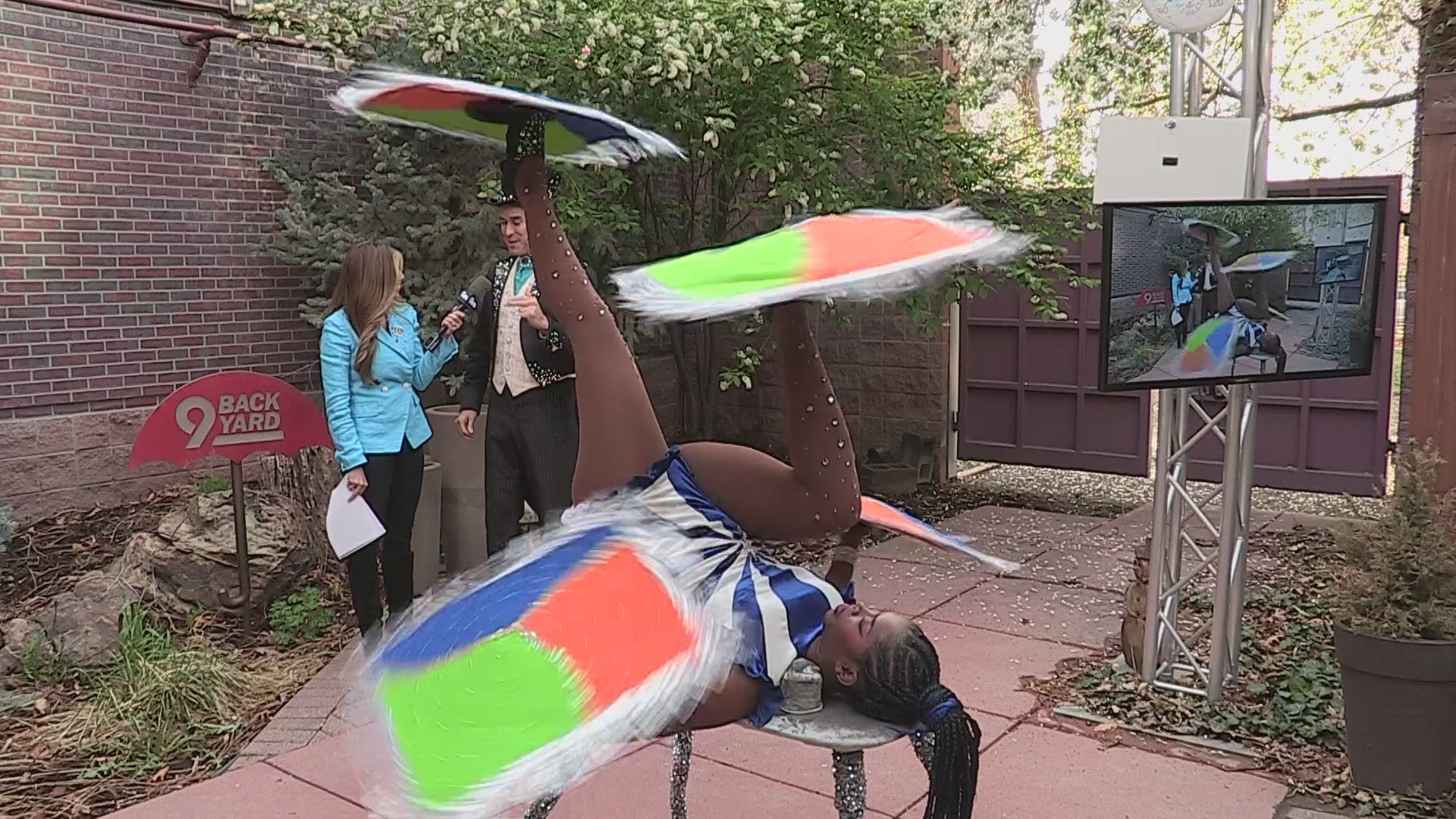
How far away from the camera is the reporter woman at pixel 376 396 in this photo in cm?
438

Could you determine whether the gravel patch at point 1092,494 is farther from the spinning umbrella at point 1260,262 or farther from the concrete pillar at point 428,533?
the concrete pillar at point 428,533

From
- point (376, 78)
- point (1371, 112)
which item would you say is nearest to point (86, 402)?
point (376, 78)

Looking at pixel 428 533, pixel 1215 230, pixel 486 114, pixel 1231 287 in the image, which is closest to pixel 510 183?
pixel 486 114

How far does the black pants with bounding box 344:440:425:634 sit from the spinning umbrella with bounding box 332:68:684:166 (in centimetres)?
265

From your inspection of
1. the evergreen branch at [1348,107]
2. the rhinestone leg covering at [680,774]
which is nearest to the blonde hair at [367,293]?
the rhinestone leg covering at [680,774]

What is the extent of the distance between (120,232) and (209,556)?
2.48 meters

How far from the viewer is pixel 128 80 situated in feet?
21.7

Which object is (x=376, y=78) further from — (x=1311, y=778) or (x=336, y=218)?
(x=336, y=218)

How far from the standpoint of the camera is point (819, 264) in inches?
62.6

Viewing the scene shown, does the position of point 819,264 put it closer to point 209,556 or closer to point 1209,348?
point 1209,348

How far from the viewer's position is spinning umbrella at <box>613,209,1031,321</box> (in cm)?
154

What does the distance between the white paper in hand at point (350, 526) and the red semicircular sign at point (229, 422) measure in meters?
0.77

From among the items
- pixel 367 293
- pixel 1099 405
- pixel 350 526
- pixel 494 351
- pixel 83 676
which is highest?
pixel 367 293

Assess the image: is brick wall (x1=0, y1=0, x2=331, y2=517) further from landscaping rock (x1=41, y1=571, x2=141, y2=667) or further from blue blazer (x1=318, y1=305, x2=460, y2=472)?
blue blazer (x1=318, y1=305, x2=460, y2=472)
